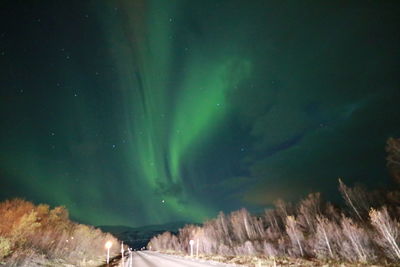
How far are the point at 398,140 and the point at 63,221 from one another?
8971 cm

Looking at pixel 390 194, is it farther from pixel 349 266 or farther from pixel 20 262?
pixel 20 262

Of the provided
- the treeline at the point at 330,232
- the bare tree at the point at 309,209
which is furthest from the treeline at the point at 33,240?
the bare tree at the point at 309,209

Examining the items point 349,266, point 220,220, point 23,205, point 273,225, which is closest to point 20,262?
point 23,205

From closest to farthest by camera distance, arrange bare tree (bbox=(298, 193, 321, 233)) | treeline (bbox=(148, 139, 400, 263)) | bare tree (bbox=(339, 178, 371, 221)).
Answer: treeline (bbox=(148, 139, 400, 263)), bare tree (bbox=(339, 178, 371, 221)), bare tree (bbox=(298, 193, 321, 233))

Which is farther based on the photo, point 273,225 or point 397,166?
point 273,225

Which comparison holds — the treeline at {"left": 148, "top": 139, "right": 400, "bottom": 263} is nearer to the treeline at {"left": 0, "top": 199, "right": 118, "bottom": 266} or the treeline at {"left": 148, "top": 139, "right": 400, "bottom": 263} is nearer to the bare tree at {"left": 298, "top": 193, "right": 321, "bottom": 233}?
the bare tree at {"left": 298, "top": 193, "right": 321, "bottom": 233}

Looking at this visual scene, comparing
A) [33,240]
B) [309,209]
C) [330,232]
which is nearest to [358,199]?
[309,209]

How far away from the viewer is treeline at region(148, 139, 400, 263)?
29.4 meters

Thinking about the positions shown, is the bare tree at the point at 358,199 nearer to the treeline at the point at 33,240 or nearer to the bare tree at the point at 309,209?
the bare tree at the point at 309,209

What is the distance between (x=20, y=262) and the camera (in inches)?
1000

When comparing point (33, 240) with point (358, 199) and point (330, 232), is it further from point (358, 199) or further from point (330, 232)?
point (358, 199)

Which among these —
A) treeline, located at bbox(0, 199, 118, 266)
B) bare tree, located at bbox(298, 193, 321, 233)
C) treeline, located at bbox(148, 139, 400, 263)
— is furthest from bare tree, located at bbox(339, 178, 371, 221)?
treeline, located at bbox(0, 199, 118, 266)

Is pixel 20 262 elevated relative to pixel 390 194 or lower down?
lower down

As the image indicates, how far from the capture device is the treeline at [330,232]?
2944 cm
